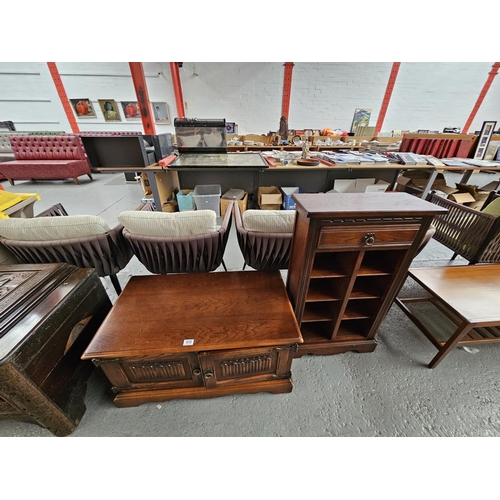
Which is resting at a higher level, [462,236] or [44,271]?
[44,271]

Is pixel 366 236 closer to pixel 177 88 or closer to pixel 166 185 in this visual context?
pixel 166 185

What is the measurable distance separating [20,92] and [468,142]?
1022 cm

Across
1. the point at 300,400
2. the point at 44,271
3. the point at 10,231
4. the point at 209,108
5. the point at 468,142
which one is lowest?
the point at 300,400

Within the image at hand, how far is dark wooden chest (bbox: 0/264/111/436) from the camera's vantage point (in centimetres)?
82

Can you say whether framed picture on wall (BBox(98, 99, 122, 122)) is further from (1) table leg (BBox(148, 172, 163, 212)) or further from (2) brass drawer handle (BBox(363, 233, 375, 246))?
(2) brass drawer handle (BBox(363, 233, 375, 246))

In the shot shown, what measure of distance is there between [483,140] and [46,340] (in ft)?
16.0

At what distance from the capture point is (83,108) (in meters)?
6.17

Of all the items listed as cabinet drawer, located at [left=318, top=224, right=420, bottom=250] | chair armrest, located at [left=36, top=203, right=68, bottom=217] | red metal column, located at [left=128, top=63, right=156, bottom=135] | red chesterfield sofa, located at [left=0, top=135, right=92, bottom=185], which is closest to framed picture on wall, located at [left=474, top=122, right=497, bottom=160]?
cabinet drawer, located at [left=318, top=224, right=420, bottom=250]

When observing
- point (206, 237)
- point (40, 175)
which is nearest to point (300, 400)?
point (206, 237)

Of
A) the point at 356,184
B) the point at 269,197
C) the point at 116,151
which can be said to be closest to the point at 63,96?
the point at 116,151

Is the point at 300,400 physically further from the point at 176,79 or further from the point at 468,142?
the point at 176,79

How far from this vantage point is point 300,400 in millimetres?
1204

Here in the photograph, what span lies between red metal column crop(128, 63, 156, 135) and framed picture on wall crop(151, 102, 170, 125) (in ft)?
2.33

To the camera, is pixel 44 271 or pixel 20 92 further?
pixel 20 92
